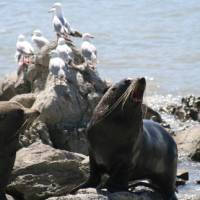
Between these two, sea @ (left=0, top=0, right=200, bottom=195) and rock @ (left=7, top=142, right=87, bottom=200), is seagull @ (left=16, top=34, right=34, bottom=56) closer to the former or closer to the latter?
sea @ (left=0, top=0, right=200, bottom=195)

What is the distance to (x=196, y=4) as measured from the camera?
26297 mm

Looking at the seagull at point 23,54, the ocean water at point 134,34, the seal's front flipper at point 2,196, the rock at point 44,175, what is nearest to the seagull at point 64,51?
the seagull at point 23,54

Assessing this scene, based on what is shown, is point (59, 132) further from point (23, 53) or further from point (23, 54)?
point (23, 53)

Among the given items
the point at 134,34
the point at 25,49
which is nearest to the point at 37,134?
the point at 25,49

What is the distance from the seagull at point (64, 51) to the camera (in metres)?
11.9

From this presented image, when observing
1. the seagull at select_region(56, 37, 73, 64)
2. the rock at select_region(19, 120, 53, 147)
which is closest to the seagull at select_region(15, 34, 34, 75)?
the seagull at select_region(56, 37, 73, 64)

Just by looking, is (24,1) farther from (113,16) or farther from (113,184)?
(113,184)

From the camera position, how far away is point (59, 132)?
10.8 meters

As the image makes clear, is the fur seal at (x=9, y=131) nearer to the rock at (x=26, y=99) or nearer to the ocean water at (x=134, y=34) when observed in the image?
the rock at (x=26, y=99)

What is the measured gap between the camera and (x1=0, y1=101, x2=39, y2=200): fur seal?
725 cm

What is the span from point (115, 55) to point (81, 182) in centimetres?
1213

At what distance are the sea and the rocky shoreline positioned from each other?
11.7ft

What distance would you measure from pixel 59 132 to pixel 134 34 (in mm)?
12244

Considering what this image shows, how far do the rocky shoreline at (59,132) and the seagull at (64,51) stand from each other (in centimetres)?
14
